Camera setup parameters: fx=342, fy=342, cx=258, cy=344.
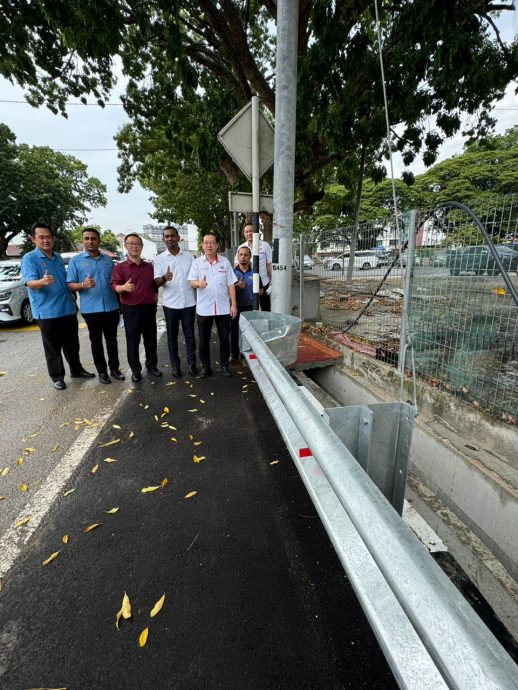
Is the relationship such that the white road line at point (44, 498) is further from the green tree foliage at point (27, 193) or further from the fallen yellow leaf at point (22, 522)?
the green tree foliage at point (27, 193)

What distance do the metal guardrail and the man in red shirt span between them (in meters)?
3.91

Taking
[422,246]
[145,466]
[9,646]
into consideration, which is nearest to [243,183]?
[422,246]

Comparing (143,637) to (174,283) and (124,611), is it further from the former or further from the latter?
(174,283)

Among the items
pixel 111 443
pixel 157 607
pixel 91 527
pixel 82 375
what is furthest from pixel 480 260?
pixel 82 375

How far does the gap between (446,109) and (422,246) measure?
6885 millimetres

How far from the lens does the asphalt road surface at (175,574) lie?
152 centimetres

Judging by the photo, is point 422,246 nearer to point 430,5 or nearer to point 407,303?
point 407,303

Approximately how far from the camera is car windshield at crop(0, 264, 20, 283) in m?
9.15

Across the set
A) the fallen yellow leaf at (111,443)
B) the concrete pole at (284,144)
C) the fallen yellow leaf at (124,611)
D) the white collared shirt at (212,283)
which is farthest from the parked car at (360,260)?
the fallen yellow leaf at (124,611)

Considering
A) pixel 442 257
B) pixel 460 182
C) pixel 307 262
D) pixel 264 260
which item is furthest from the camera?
pixel 460 182

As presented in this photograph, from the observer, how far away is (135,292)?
451 centimetres

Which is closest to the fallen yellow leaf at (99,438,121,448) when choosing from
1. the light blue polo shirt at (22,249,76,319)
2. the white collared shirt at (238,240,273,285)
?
the light blue polo shirt at (22,249,76,319)

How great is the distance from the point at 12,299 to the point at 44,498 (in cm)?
795

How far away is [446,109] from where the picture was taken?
7848 mm
